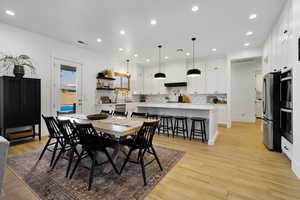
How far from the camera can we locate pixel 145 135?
2225 mm

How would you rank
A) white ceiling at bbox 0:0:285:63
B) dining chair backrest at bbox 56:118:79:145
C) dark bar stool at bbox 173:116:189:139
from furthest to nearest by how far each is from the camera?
dark bar stool at bbox 173:116:189:139, white ceiling at bbox 0:0:285:63, dining chair backrest at bbox 56:118:79:145

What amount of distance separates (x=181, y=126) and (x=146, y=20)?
10.0 ft

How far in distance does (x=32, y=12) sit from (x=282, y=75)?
5434 millimetres

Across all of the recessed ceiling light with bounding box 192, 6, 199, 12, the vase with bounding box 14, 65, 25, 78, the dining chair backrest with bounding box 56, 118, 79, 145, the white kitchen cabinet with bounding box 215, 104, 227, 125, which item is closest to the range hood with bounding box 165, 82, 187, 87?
the white kitchen cabinet with bounding box 215, 104, 227, 125

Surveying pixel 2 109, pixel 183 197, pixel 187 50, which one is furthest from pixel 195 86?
pixel 2 109

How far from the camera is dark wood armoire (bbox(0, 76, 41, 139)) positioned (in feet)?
10.5

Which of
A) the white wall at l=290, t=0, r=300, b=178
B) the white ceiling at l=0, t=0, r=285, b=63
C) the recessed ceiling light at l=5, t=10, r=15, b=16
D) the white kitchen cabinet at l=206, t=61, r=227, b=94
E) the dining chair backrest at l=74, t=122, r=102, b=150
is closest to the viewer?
the dining chair backrest at l=74, t=122, r=102, b=150

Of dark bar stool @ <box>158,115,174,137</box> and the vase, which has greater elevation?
the vase

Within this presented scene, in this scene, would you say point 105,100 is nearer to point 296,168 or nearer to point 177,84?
point 177,84

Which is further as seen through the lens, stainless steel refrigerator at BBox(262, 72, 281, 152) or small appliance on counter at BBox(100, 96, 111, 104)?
small appliance on counter at BBox(100, 96, 111, 104)

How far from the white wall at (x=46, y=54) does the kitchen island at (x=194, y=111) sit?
215cm

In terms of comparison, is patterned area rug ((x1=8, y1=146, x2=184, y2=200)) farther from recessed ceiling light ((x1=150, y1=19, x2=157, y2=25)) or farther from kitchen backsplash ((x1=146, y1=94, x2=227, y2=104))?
kitchen backsplash ((x1=146, y1=94, x2=227, y2=104))

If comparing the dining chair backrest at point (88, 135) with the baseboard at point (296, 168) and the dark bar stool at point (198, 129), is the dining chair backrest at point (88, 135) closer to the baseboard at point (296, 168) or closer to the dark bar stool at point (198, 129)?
the dark bar stool at point (198, 129)

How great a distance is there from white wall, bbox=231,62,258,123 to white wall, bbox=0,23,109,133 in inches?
257
